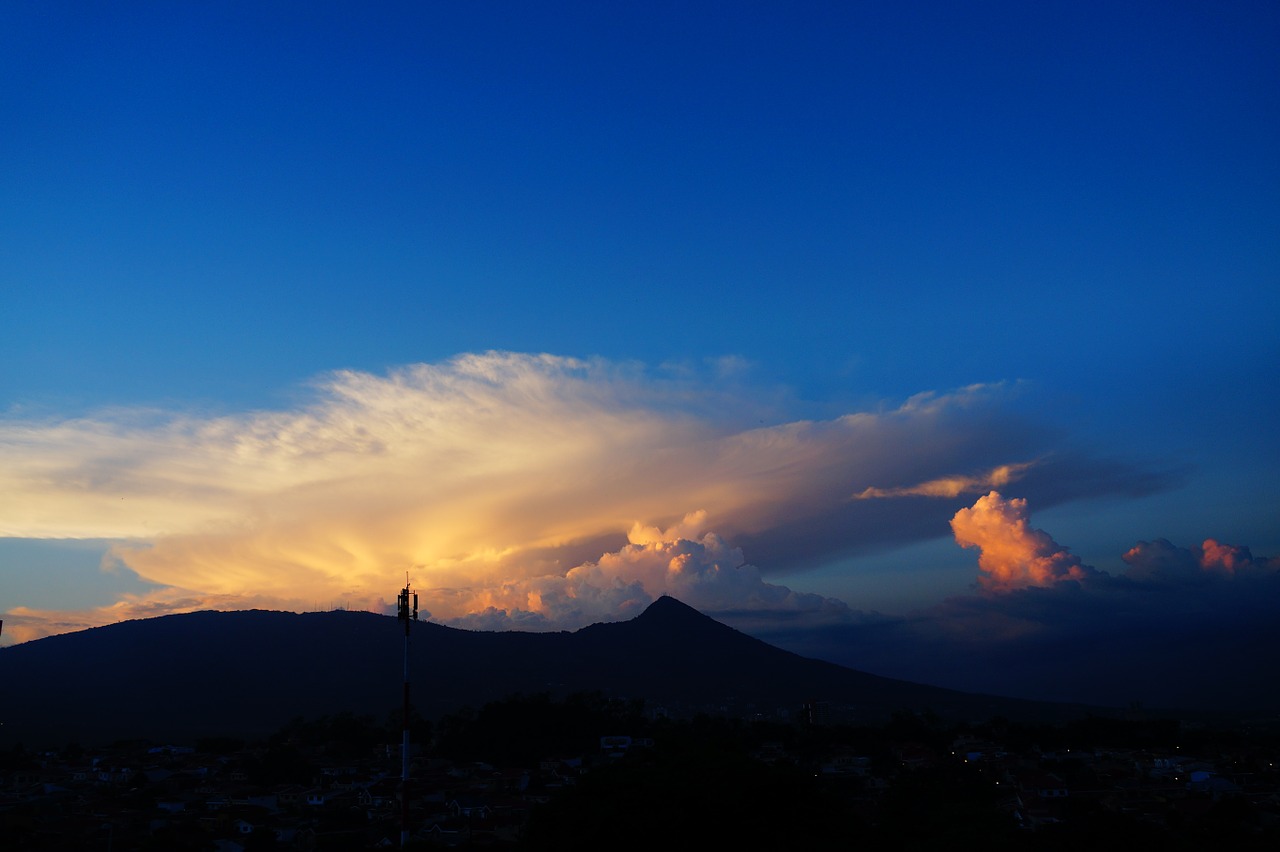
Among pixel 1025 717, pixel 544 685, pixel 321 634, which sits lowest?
pixel 1025 717

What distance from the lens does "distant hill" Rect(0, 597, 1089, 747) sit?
360 ft

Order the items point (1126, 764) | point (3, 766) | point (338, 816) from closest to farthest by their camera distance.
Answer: point (338, 816) → point (3, 766) → point (1126, 764)

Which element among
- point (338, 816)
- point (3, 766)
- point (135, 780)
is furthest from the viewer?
point (3, 766)

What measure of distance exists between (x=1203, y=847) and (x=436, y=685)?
364 feet

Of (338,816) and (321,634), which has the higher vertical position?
(321,634)

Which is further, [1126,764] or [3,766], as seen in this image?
[1126,764]

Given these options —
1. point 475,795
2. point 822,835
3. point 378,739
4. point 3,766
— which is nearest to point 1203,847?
point 822,835

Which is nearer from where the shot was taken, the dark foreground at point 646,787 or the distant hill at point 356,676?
the dark foreground at point 646,787

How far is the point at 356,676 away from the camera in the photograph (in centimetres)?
12700

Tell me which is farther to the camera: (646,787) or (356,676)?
(356,676)

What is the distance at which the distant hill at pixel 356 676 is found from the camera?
110 m

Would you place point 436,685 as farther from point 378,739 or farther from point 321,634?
point 378,739

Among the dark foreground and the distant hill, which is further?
the distant hill

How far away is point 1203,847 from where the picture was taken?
92.1 feet
